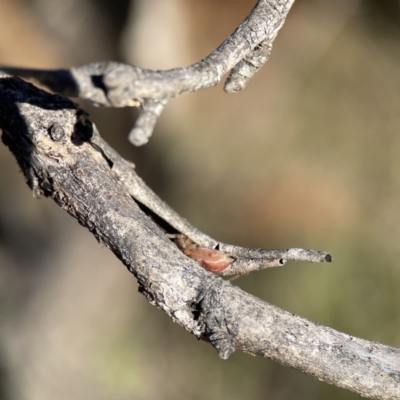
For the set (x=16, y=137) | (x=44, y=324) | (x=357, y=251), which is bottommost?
(x=44, y=324)

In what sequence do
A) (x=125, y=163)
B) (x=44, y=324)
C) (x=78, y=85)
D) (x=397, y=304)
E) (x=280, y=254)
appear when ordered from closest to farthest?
(x=78, y=85), (x=280, y=254), (x=125, y=163), (x=397, y=304), (x=44, y=324)

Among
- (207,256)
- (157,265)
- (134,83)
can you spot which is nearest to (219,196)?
(207,256)

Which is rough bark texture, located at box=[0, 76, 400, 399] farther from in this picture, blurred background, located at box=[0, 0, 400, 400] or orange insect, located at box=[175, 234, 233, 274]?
blurred background, located at box=[0, 0, 400, 400]

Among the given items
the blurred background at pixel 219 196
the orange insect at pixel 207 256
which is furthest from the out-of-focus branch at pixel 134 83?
the blurred background at pixel 219 196

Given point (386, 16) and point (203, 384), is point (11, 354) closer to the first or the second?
point (203, 384)

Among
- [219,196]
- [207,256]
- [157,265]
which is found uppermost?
[219,196]

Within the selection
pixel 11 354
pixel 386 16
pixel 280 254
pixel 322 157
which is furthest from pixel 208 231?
pixel 280 254

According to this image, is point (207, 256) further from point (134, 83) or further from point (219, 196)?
point (219, 196)
